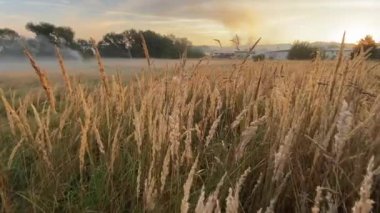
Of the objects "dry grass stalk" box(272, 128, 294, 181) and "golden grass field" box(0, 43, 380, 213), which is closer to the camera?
"dry grass stalk" box(272, 128, 294, 181)

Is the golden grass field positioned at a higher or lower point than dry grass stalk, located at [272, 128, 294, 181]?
lower

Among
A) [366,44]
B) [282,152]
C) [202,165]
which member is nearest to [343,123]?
[282,152]

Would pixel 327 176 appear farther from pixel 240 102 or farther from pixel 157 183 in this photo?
pixel 240 102

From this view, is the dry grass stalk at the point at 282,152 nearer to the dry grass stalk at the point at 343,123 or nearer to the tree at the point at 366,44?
the dry grass stalk at the point at 343,123

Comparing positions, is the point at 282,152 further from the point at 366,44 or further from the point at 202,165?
the point at 366,44

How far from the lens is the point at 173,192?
1.67m

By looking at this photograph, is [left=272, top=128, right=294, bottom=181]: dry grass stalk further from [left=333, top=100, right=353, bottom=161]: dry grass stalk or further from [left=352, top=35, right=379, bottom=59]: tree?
[left=352, top=35, right=379, bottom=59]: tree

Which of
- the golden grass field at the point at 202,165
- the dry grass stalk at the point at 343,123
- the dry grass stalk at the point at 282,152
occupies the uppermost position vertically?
the dry grass stalk at the point at 343,123

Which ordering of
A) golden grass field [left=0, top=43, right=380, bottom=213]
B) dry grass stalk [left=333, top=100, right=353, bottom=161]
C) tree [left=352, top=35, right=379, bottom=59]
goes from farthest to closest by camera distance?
tree [left=352, top=35, right=379, bottom=59], golden grass field [left=0, top=43, right=380, bottom=213], dry grass stalk [left=333, top=100, right=353, bottom=161]

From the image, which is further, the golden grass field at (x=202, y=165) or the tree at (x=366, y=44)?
the tree at (x=366, y=44)

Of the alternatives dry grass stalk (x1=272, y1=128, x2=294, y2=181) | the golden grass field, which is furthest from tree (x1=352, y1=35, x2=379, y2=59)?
dry grass stalk (x1=272, y1=128, x2=294, y2=181)

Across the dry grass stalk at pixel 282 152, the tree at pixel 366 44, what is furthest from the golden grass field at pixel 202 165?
the tree at pixel 366 44

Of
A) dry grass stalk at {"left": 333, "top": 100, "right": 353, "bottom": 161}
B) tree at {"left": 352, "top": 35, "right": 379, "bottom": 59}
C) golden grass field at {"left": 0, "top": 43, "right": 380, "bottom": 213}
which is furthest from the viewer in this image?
tree at {"left": 352, "top": 35, "right": 379, "bottom": 59}

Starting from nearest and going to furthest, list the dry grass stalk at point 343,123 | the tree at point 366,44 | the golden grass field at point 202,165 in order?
the dry grass stalk at point 343,123
the golden grass field at point 202,165
the tree at point 366,44
